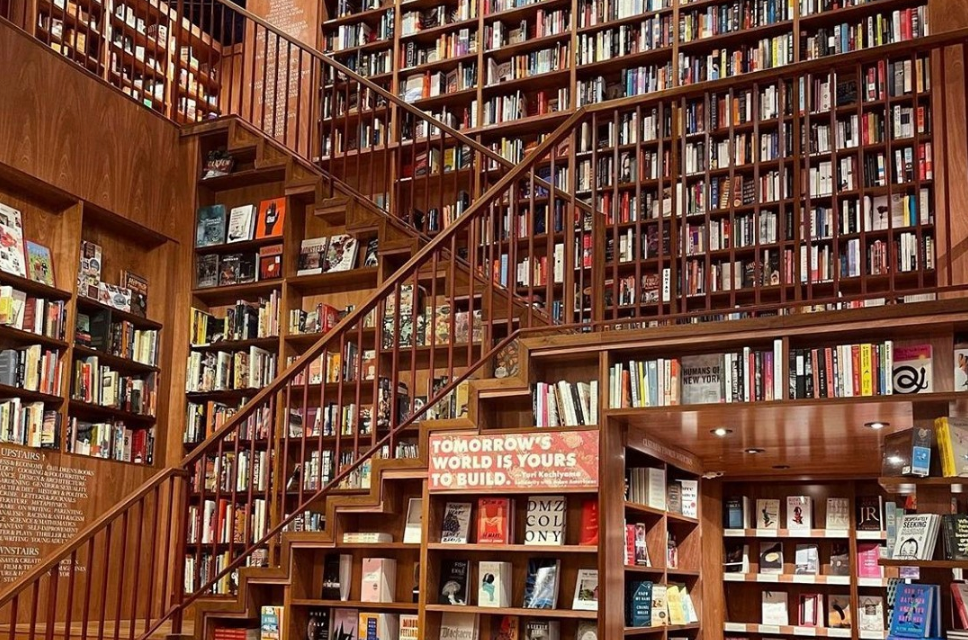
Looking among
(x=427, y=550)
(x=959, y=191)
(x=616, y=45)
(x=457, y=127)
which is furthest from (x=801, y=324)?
(x=457, y=127)

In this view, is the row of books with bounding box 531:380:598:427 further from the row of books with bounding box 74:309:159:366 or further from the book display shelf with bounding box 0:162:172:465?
the row of books with bounding box 74:309:159:366

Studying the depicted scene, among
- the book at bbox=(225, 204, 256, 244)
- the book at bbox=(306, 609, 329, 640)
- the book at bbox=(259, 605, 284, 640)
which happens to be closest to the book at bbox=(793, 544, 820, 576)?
the book at bbox=(306, 609, 329, 640)

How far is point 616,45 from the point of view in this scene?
762cm

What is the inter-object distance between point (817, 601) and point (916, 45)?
131 inches

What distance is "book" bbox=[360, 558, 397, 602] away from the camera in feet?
17.7

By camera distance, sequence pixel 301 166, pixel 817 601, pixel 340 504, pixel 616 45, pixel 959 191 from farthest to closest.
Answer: pixel 616 45 < pixel 301 166 < pixel 817 601 < pixel 340 504 < pixel 959 191

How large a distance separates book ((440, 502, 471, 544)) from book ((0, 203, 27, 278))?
269 centimetres

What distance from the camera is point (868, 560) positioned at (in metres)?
6.45

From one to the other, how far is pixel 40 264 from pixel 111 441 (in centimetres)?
110

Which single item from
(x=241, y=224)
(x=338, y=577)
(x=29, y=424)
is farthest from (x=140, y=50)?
(x=338, y=577)

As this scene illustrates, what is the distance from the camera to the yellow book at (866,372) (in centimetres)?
449

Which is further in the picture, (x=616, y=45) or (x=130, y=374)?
(x=616, y=45)

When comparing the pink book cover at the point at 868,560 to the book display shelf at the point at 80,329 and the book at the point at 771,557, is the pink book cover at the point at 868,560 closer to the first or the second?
the book at the point at 771,557

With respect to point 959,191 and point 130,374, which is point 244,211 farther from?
point 959,191
